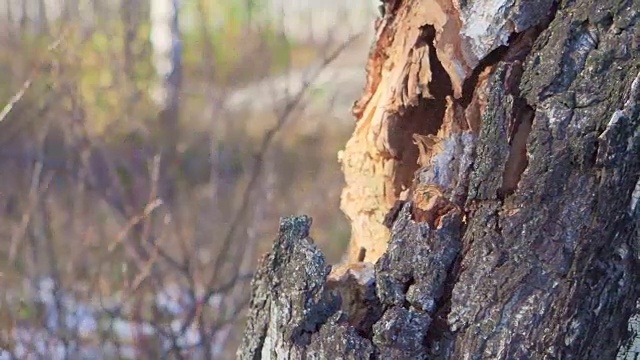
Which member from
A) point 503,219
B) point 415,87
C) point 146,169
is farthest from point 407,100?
point 146,169

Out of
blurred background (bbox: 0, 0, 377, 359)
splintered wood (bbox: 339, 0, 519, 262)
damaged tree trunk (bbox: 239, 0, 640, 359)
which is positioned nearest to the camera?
damaged tree trunk (bbox: 239, 0, 640, 359)

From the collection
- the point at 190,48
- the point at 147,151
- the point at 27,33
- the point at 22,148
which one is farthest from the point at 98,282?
the point at 190,48

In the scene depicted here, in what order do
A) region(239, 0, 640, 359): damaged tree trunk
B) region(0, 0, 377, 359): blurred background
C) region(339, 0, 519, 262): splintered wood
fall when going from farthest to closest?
A: region(0, 0, 377, 359): blurred background, region(339, 0, 519, 262): splintered wood, region(239, 0, 640, 359): damaged tree trunk

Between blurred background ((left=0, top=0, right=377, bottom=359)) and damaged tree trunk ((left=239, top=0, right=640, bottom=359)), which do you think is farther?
blurred background ((left=0, top=0, right=377, bottom=359))

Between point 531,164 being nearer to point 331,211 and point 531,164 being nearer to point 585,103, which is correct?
point 585,103

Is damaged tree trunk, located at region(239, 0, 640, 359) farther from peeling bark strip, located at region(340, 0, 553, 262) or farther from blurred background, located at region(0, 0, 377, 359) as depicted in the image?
blurred background, located at region(0, 0, 377, 359)

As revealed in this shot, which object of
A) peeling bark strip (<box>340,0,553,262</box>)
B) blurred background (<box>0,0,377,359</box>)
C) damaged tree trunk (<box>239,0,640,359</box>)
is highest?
blurred background (<box>0,0,377,359</box>)

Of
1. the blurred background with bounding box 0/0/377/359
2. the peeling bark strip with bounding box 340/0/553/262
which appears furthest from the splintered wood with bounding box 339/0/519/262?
the blurred background with bounding box 0/0/377/359
